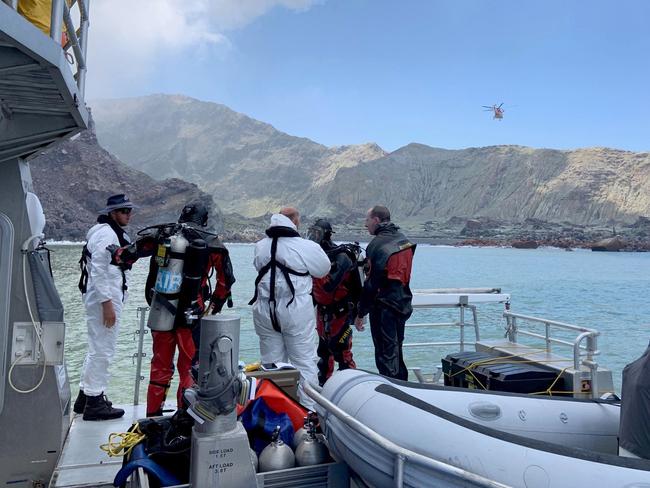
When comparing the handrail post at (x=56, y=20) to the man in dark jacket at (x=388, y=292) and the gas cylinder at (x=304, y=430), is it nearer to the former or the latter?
the gas cylinder at (x=304, y=430)

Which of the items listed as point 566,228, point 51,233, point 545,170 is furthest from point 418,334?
point 545,170

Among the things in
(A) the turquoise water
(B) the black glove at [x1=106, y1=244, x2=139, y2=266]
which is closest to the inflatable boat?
(B) the black glove at [x1=106, y1=244, x2=139, y2=266]

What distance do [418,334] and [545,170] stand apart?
539 feet

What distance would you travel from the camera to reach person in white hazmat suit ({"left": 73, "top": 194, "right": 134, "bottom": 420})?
3602 mm

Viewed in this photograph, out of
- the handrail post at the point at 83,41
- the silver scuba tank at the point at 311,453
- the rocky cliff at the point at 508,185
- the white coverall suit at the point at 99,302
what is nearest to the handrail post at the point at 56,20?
the handrail post at the point at 83,41

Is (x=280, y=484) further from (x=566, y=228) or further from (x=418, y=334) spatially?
(x=566, y=228)

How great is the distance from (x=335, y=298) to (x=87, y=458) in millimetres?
2214

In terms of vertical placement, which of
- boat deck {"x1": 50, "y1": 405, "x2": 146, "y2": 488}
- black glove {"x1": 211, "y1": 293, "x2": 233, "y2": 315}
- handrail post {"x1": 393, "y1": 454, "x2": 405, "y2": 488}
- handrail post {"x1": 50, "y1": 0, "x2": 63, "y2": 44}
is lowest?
boat deck {"x1": 50, "y1": 405, "x2": 146, "y2": 488}

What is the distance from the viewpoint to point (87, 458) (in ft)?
9.75

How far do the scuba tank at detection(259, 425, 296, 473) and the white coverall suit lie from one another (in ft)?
6.29

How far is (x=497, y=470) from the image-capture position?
1723 millimetres

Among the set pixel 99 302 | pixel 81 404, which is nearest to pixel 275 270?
pixel 99 302

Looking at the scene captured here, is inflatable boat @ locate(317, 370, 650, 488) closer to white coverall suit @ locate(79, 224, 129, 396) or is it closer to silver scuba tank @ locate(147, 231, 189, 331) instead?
silver scuba tank @ locate(147, 231, 189, 331)

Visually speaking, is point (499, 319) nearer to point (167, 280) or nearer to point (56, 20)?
point (167, 280)
